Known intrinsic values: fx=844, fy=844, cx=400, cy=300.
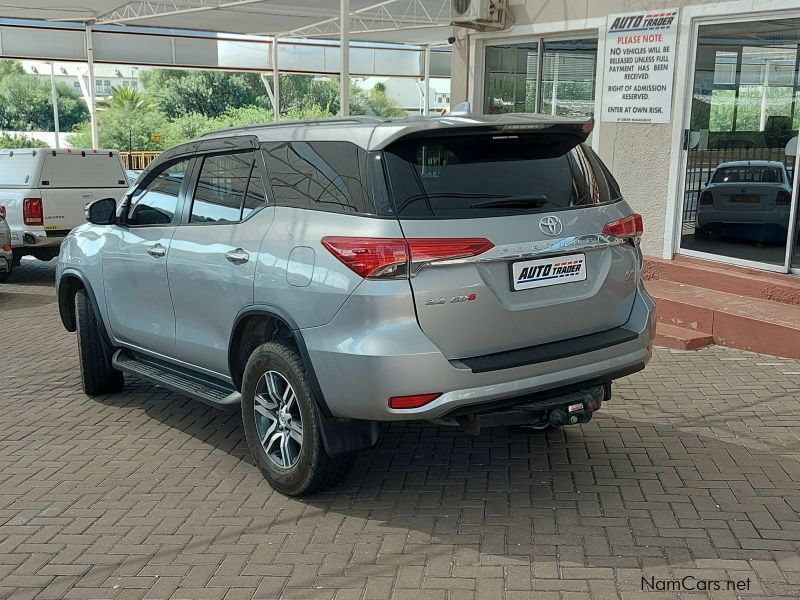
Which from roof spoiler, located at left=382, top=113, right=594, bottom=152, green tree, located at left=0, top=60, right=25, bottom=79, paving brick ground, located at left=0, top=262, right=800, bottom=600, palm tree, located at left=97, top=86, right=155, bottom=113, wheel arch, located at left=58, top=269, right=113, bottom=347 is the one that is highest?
green tree, located at left=0, top=60, right=25, bottom=79

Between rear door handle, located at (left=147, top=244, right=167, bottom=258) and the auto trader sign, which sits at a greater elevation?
the auto trader sign

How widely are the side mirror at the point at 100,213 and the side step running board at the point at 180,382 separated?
36.0 inches

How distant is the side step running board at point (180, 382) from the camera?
4688 mm

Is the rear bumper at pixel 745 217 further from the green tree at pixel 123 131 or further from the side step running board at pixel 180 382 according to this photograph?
the green tree at pixel 123 131

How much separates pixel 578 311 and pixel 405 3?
15489mm

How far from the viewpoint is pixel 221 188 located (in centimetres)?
485

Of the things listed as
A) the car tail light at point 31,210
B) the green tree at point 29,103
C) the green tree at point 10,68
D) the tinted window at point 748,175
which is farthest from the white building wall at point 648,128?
the green tree at point 10,68

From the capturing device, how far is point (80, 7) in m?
18.0

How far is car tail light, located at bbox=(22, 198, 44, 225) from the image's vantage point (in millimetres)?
11898

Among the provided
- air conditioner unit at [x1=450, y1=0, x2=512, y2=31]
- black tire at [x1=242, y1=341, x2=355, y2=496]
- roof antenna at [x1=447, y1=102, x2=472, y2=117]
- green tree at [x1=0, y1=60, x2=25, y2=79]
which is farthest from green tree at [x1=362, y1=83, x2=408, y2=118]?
black tire at [x1=242, y1=341, x2=355, y2=496]

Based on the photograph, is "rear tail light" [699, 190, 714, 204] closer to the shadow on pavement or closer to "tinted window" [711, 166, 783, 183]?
"tinted window" [711, 166, 783, 183]

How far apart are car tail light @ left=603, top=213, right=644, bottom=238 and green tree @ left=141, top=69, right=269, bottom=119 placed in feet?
238

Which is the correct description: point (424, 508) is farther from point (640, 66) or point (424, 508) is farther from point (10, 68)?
point (10, 68)

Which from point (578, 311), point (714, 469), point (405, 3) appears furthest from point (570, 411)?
point (405, 3)
